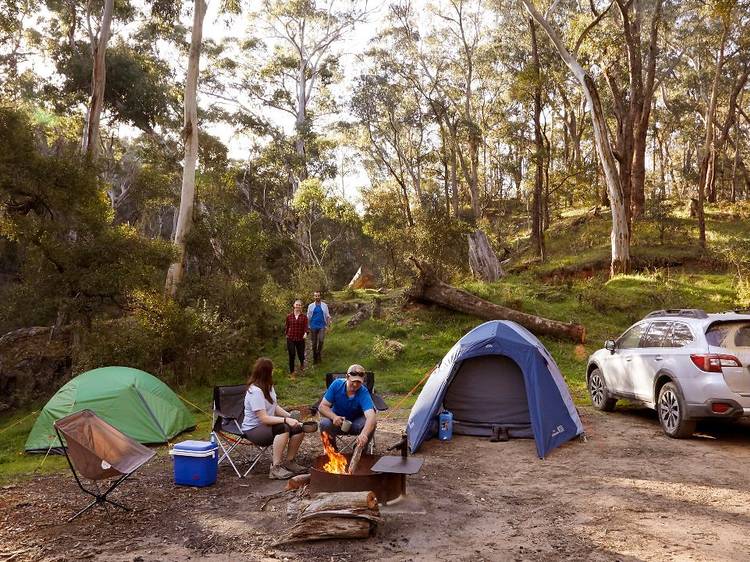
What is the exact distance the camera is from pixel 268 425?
21.4ft

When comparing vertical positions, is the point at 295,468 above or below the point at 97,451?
below

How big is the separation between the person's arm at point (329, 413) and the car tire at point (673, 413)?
4191mm

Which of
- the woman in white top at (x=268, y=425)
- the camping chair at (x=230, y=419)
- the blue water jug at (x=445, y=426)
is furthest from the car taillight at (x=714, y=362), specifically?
the camping chair at (x=230, y=419)

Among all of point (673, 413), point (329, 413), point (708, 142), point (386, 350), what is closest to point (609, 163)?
point (708, 142)

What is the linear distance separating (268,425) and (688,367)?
4984 millimetres

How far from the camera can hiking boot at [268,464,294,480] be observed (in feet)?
21.1

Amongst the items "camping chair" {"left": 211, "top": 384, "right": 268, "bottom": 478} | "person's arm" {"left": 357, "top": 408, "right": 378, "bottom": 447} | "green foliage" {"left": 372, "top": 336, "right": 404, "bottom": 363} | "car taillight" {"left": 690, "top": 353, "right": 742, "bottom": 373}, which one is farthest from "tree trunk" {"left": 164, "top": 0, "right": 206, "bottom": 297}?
"car taillight" {"left": 690, "top": 353, "right": 742, "bottom": 373}

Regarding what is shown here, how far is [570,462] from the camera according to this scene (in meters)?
6.98

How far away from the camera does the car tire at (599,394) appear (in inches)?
373

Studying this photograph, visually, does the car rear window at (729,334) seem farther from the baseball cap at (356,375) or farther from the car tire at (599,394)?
A: the baseball cap at (356,375)

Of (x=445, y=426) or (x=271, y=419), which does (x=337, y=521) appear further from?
(x=445, y=426)

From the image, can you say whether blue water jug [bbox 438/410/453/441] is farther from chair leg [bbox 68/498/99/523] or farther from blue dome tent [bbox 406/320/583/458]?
chair leg [bbox 68/498/99/523]

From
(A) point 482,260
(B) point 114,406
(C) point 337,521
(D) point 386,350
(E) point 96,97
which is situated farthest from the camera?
(A) point 482,260

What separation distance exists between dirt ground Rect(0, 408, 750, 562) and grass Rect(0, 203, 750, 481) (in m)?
3.14
